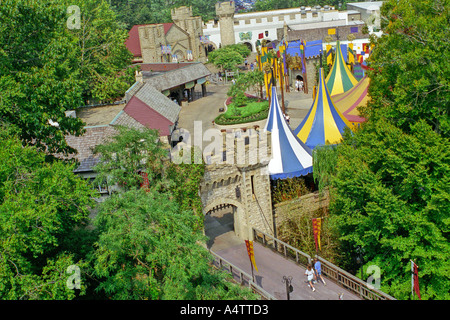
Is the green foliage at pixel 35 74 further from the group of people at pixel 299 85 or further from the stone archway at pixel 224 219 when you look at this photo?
the group of people at pixel 299 85

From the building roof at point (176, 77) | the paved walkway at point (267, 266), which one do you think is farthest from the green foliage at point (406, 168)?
the building roof at point (176, 77)

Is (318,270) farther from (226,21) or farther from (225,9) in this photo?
(225,9)

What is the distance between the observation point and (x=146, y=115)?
31.8 meters

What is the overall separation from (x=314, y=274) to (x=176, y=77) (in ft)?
95.9

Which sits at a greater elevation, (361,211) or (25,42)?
(25,42)

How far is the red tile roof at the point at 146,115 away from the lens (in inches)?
1230

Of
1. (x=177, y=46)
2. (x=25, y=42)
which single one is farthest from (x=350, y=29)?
(x=25, y=42)

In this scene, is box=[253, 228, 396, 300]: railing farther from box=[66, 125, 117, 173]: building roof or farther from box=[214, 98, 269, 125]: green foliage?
box=[214, 98, 269, 125]: green foliage

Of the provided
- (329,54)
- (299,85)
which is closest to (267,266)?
→ (329,54)

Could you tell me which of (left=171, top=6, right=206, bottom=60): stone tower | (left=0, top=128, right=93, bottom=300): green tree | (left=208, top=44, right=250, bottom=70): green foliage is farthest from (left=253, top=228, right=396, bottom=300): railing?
(left=171, top=6, right=206, bottom=60): stone tower

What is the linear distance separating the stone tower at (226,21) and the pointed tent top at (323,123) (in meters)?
51.5
